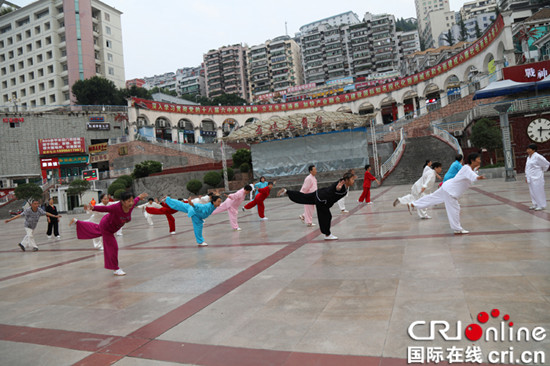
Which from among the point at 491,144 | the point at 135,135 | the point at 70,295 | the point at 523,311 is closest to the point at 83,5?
the point at 135,135

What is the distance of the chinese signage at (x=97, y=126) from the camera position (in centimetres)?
4291

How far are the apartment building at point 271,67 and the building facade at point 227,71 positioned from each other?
2.30 metres

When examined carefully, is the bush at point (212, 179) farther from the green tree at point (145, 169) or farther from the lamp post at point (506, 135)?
the lamp post at point (506, 135)

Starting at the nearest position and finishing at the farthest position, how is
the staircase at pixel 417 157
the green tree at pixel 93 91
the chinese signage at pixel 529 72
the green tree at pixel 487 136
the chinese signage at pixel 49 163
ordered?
the green tree at pixel 487 136
the chinese signage at pixel 529 72
the staircase at pixel 417 157
the chinese signage at pixel 49 163
the green tree at pixel 93 91

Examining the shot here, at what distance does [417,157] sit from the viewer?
80.3 feet

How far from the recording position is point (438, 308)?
3146 mm

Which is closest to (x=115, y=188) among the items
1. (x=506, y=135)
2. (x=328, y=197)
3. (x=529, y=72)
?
(x=328, y=197)

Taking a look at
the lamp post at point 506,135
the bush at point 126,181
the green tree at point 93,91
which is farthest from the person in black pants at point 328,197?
the green tree at point 93,91

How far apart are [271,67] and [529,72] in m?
85.1

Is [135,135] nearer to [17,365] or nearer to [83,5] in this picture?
[83,5]

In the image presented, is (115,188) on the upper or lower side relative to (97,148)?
lower

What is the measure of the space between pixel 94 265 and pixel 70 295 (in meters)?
2.21

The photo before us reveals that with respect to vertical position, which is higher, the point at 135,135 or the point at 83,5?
the point at 83,5

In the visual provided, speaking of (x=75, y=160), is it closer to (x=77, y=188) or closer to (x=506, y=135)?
(x=77, y=188)
